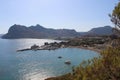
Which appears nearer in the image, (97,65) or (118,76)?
(118,76)

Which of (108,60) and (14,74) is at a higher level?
(108,60)

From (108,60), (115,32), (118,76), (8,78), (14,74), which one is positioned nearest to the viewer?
(118,76)

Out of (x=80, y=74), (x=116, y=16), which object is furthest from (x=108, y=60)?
(x=116, y=16)

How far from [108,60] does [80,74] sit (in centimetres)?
480

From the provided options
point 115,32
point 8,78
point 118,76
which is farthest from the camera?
point 8,78

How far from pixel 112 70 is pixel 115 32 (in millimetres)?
7413

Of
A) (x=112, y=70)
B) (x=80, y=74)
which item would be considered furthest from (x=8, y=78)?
(x=112, y=70)

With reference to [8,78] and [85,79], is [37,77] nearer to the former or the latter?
[8,78]

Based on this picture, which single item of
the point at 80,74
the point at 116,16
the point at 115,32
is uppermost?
the point at 116,16

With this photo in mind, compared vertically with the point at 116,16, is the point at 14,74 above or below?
below

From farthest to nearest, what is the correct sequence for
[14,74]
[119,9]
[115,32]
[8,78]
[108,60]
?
[14,74] → [8,78] → [115,32] → [119,9] → [108,60]

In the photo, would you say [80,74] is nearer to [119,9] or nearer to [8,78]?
[119,9]

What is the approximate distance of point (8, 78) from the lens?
8544 cm

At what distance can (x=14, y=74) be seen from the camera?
306 feet
